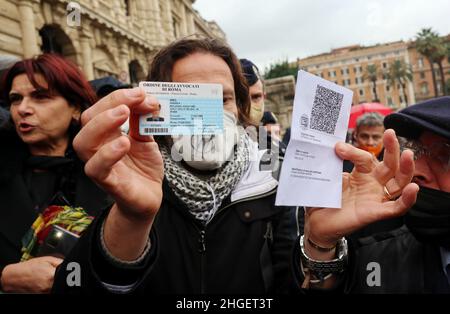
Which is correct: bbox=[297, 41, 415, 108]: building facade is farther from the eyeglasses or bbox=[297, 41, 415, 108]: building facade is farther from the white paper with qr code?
the white paper with qr code

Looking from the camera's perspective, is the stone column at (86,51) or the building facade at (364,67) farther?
the building facade at (364,67)

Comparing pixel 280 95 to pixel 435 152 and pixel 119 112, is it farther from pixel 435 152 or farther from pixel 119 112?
pixel 119 112

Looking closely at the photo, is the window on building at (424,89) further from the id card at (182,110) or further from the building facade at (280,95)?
the id card at (182,110)

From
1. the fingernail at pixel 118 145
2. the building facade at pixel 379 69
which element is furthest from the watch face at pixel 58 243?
the building facade at pixel 379 69

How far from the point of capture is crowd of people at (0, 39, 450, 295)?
3.77ft

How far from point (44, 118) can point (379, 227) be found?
2.37m

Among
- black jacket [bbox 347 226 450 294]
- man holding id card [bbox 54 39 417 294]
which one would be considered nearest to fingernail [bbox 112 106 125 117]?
man holding id card [bbox 54 39 417 294]

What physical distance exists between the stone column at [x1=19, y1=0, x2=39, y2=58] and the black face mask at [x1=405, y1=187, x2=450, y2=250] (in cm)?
1017

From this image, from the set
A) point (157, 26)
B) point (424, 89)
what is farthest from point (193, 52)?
point (424, 89)

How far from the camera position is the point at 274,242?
1446mm

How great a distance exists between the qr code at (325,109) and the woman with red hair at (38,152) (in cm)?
110

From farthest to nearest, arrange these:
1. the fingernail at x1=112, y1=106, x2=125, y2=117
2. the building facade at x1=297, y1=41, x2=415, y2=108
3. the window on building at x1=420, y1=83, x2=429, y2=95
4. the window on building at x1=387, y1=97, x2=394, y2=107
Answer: the window on building at x1=420, y1=83, x2=429, y2=95 < the window on building at x1=387, y1=97, x2=394, y2=107 < the building facade at x1=297, y1=41, x2=415, y2=108 < the fingernail at x1=112, y1=106, x2=125, y2=117

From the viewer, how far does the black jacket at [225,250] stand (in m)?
1.37
